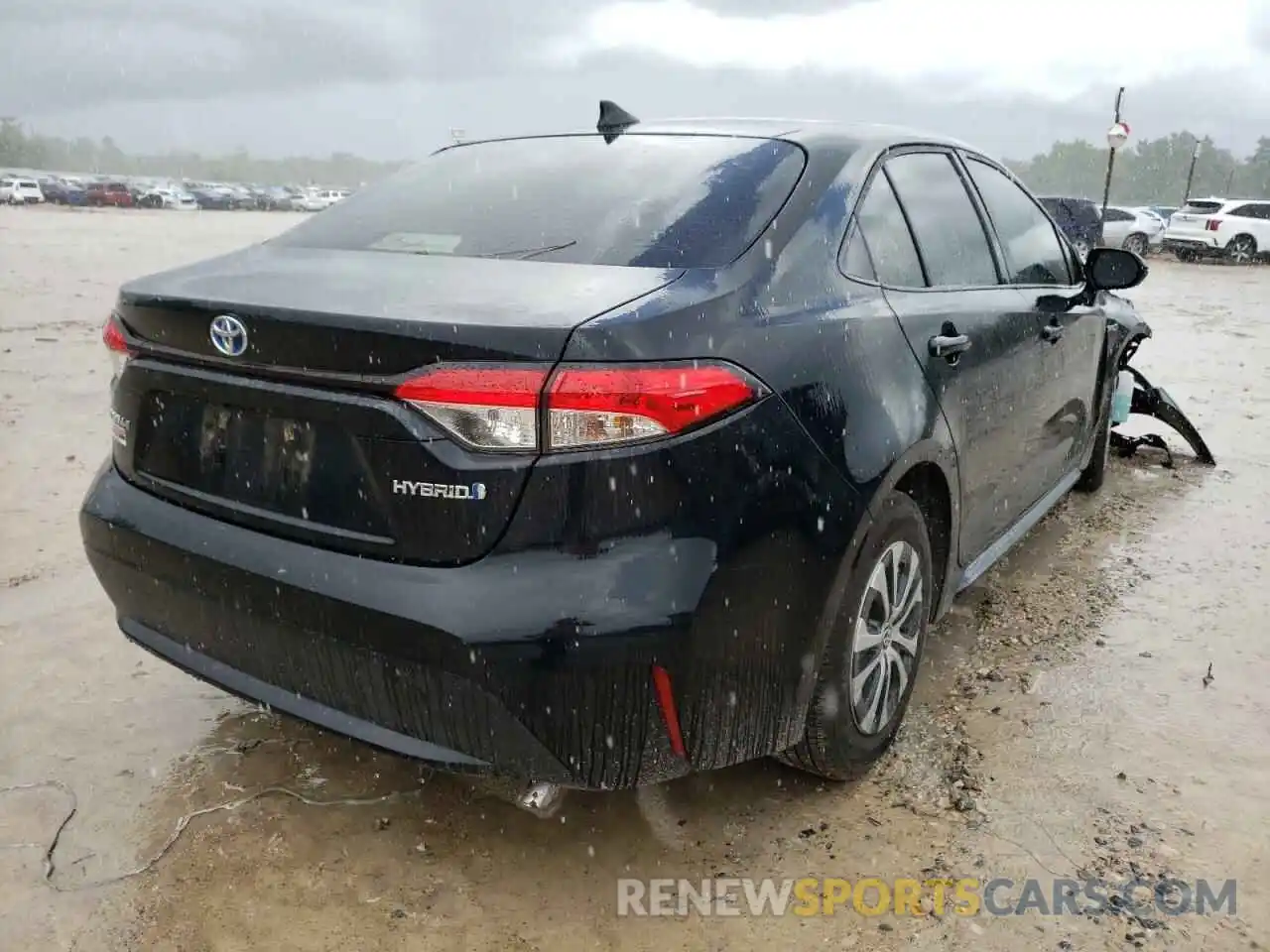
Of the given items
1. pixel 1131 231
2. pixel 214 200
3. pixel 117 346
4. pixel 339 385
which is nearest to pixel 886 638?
pixel 339 385

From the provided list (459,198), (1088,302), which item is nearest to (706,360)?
(459,198)

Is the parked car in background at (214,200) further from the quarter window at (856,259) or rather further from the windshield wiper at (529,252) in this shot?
the quarter window at (856,259)

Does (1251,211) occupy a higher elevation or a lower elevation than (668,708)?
higher

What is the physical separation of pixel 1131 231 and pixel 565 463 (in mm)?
29352

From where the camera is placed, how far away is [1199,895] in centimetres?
223

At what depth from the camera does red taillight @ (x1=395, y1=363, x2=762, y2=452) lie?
5.77 feet

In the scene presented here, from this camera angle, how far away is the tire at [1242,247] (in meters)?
24.5

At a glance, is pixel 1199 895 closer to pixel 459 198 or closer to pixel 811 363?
pixel 811 363

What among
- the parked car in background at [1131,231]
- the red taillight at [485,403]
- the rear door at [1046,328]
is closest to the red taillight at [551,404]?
the red taillight at [485,403]

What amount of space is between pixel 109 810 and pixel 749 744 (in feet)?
5.13

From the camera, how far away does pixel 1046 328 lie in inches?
134

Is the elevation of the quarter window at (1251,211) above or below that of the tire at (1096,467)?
above

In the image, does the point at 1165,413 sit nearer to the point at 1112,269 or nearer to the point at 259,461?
the point at 1112,269

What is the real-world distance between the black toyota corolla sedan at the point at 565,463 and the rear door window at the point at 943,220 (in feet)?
0.32
